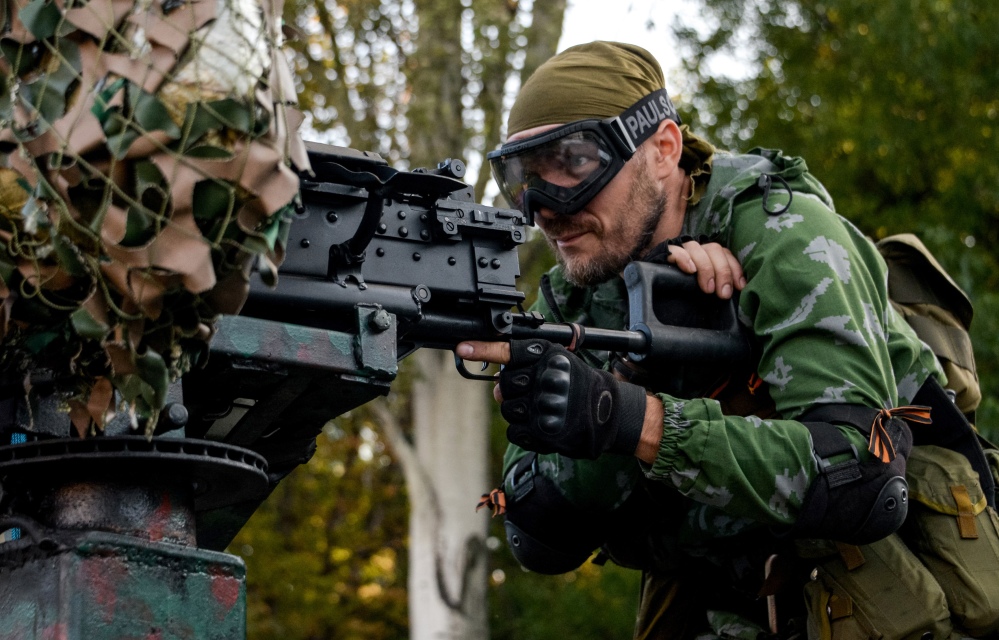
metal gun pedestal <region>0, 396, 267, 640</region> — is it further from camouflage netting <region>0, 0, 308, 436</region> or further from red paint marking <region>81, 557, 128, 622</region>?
camouflage netting <region>0, 0, 308, 436</region>

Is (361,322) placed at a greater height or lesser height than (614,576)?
lesser

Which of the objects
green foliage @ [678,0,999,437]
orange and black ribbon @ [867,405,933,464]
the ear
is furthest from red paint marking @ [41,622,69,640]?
green foliage @ [678,0,999,437]

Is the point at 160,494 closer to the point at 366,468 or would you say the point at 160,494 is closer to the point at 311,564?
the point at 311,564

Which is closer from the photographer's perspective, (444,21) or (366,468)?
(444,21)

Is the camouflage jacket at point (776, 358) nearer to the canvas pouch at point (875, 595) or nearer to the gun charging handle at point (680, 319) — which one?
the gun charging handle at point (680, 319)

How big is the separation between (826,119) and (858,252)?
10449 mm

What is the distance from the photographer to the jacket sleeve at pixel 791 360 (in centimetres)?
352

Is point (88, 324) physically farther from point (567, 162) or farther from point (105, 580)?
point (567, 162)

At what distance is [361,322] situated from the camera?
9.87 ft

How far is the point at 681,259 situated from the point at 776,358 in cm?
47

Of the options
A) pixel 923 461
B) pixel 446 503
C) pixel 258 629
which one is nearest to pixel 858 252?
pixel 923 461

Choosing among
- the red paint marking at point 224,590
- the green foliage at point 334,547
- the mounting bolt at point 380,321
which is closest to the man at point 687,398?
the mounting bolt at point 380,321

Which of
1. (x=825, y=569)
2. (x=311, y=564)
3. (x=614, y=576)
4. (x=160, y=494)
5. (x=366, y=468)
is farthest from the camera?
(x=366, y=468)

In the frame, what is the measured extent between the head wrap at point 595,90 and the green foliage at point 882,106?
7.65 metres
